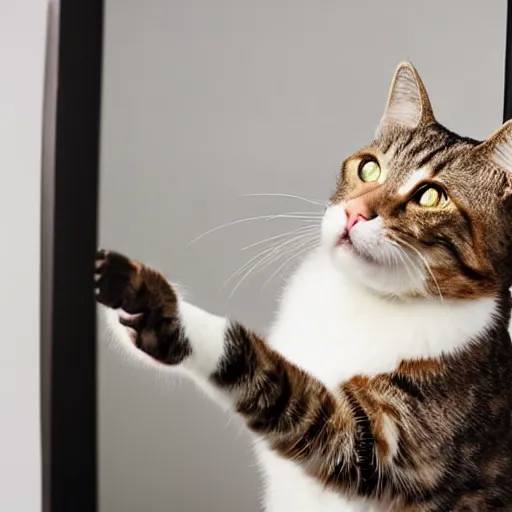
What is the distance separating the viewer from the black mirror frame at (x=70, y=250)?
668mm

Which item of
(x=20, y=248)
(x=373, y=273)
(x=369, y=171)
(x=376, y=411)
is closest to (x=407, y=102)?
(x=369, y=171)

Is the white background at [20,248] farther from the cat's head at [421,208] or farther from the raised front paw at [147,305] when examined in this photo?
the cat's head at [421,208]

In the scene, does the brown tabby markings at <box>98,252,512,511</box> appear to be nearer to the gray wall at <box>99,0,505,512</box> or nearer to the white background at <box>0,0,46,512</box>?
the gray wall at <box>99,0,505,512</box>

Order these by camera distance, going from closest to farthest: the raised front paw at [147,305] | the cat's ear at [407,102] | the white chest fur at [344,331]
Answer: the raised front paw at [147,305]
the white chest fur at [344,331]
the cat's ear at [407,102]

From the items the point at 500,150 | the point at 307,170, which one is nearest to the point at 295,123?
the point at 307,170

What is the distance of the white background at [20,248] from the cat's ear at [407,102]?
1.29 feet

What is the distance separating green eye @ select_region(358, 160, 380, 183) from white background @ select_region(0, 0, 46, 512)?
357 millimetres

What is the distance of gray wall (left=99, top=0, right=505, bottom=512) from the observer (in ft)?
2.27

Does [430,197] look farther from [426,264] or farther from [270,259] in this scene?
[270,259]

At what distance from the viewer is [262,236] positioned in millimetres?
758

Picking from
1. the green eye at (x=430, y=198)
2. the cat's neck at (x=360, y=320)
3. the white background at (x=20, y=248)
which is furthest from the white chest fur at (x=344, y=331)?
the white background at (x=20, y=248)

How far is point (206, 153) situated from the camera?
2.41 feet

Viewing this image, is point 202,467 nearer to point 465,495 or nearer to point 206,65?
point 465,495

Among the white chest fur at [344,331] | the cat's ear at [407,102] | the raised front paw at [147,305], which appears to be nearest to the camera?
the raised front paw at [147,305]
